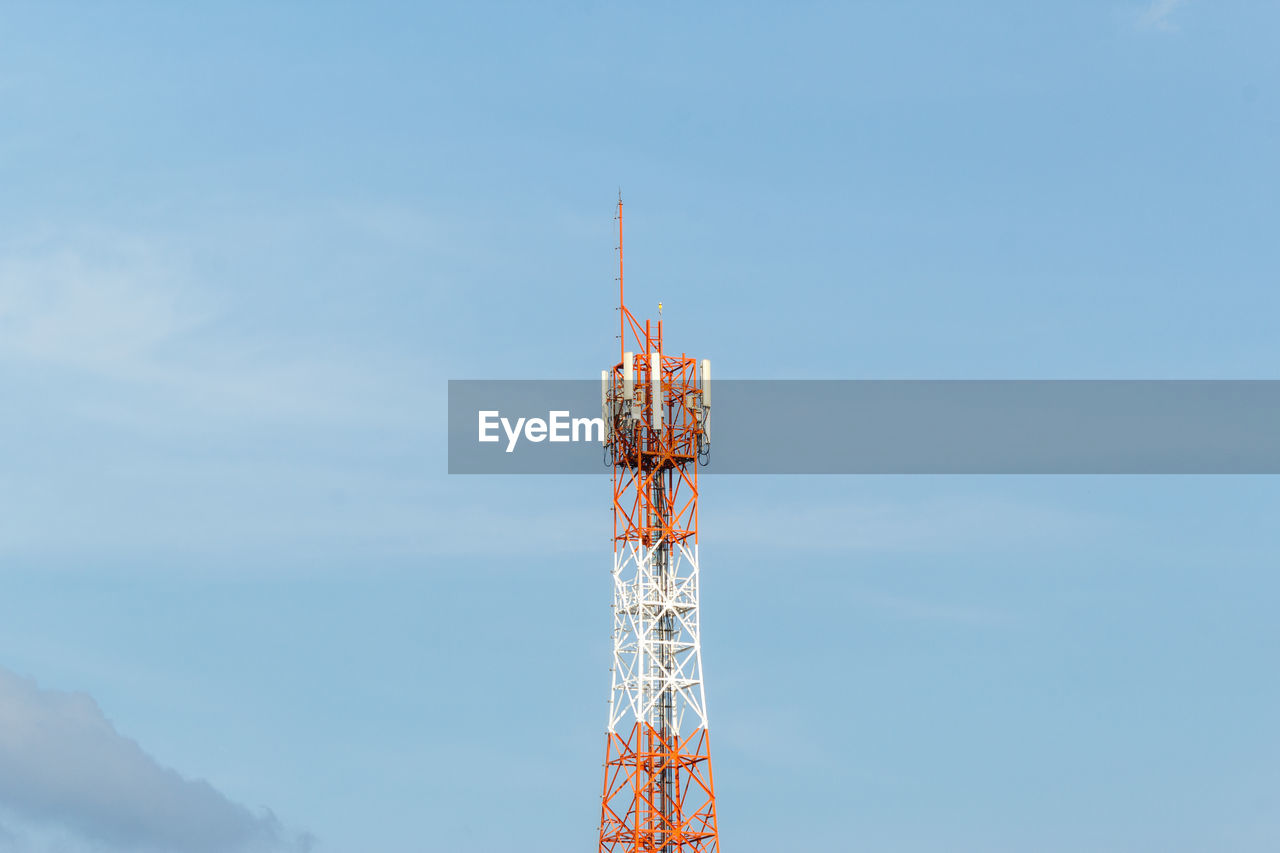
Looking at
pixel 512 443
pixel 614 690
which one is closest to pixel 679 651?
pixel 614 690

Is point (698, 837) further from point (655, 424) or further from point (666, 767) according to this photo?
point (655, 424)

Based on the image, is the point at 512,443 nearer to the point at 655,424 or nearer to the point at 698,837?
the point at 655,424

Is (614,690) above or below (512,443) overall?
below

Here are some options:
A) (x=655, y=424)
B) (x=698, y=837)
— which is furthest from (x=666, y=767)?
(x=655, y=424)

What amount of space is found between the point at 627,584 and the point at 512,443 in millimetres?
11976

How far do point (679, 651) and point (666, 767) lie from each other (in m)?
7.46

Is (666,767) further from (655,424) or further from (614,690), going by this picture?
(655,424)

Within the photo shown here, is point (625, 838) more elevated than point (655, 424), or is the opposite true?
point (655, 424)

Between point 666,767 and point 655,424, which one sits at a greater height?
point 655,424

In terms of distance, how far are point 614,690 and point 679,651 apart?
4897 mm

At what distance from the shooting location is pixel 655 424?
19962cm

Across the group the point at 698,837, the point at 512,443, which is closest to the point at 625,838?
the point at 698,837

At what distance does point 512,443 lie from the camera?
196 m

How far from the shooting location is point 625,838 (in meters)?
196
